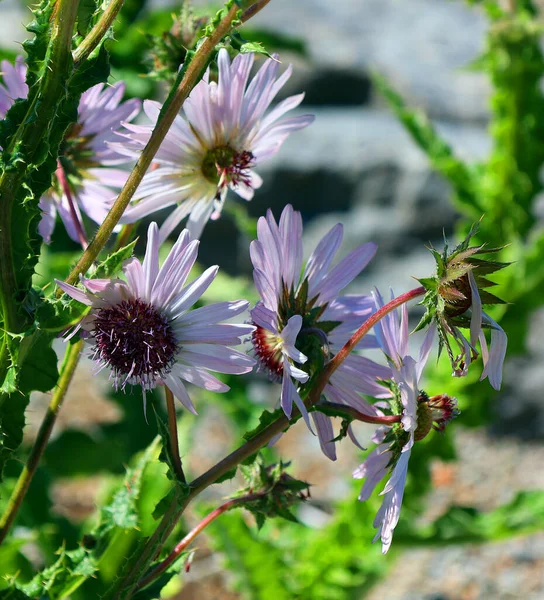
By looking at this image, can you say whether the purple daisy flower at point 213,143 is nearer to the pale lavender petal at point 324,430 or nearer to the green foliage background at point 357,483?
the pale lavender petal at point 324,430

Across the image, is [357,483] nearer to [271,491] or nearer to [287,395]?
[271,491]

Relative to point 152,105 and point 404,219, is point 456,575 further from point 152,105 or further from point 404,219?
point 152,105

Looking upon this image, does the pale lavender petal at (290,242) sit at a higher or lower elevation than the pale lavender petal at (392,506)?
higher

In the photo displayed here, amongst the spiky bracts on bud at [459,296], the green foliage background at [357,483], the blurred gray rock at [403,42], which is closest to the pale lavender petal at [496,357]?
the spiky bracts on bud at [459,296]

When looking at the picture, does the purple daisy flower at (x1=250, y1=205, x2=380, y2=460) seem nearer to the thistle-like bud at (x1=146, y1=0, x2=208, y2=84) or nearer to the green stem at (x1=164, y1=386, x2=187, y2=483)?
the green stem at (x1=164, y1=386, x2=187, y2=483)

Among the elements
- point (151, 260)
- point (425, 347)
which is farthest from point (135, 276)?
point (425, 347)

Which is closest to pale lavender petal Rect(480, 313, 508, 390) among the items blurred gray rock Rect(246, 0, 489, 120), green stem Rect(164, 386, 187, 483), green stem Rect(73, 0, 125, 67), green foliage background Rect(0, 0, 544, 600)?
green stem Rect(164, 386, 187, 483)

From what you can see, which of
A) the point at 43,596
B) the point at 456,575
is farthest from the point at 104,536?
the point at 456,575
